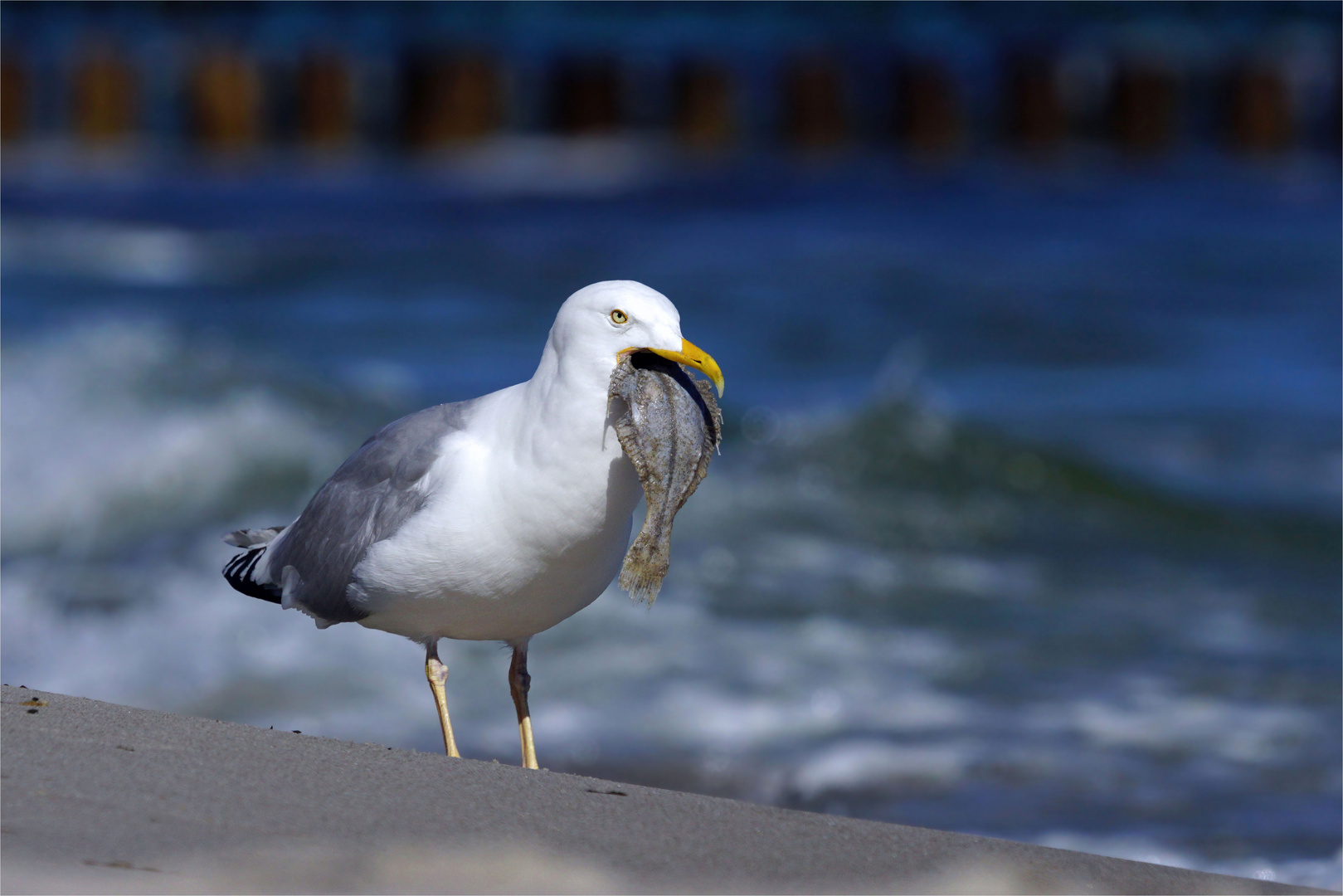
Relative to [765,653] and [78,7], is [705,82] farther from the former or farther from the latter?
[765,653]

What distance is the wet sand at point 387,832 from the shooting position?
212 centimetres

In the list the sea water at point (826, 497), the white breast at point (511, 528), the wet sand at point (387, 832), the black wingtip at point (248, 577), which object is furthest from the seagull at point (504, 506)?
the sea water at point (826, 497)

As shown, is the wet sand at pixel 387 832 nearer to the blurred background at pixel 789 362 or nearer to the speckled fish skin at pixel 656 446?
the speckled fish skin at pixel 656 446

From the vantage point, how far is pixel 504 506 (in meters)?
3.00

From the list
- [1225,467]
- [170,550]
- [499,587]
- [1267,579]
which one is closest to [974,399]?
[1225,467]

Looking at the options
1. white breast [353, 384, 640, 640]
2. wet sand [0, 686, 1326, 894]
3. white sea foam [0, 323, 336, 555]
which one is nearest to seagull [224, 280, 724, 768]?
white breast [353, 384, 640, 640]

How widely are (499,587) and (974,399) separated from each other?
7361mm

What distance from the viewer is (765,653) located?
586 cm

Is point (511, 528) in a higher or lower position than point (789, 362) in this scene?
lower

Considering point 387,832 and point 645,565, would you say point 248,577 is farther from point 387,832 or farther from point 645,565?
point 387,832

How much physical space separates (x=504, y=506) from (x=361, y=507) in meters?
0.46

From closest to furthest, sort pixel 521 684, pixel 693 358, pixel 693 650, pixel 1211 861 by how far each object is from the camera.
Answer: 1. pixel 693 358
2. pixel 521 684
3. pixel 1211 861
4. pixel 693 650

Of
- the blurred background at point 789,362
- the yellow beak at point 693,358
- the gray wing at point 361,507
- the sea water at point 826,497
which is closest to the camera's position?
the yellow beak at point 693,358

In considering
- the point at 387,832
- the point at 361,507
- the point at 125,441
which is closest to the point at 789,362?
the point at 125,441
